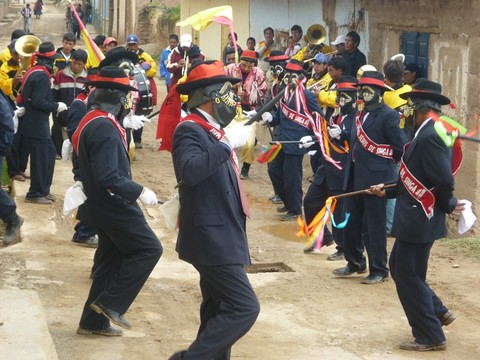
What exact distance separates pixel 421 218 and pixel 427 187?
23cm

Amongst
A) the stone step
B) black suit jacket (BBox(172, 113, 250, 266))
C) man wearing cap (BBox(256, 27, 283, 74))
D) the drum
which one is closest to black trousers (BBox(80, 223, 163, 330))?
the stone step

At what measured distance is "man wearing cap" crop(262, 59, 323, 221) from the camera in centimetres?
1160

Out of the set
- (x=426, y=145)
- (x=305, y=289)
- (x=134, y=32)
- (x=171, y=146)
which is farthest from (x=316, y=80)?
(x=134, y=32)

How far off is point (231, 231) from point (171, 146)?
759 millimetres

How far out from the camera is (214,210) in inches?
228

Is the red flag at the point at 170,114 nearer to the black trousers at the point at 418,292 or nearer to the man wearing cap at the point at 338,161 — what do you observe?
the black trousers at the point at 418,292

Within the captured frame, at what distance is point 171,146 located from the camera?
245 inches

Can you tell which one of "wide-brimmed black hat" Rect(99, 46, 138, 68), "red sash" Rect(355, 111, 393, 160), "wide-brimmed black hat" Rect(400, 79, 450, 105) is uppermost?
"wide-brimmed black hat" Rect(99, 46, 138, 68)

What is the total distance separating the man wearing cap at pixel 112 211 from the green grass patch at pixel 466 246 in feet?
15.5

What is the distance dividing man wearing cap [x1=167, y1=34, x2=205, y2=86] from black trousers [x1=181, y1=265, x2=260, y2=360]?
10.6 metres

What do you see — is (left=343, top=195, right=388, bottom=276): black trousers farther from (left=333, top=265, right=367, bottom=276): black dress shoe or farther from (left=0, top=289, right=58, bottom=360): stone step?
(left=0, top=289, right=58, bottom=360): stone step

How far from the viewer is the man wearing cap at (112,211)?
6.92 metres

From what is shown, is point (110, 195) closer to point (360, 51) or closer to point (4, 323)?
point (4, 323)

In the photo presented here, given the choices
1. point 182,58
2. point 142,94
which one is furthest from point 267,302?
point 182,58
